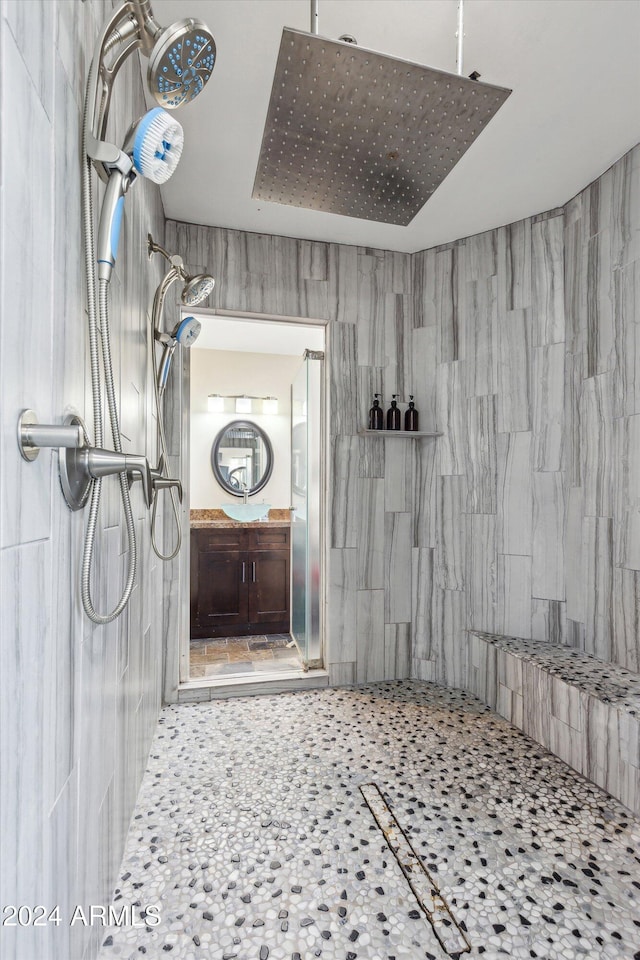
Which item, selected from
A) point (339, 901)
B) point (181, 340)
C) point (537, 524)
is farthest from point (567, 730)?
point (181, 340)

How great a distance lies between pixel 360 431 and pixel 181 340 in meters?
1.08

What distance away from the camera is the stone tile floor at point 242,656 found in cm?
316

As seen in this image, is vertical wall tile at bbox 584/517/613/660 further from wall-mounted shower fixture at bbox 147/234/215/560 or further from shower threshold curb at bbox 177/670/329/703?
wall-mounted shower fixture at bbox 147/234/215/560

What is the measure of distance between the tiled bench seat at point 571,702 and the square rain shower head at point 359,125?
193 centimetres

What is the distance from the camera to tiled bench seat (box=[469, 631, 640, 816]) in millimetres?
1797

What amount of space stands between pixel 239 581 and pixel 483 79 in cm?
349

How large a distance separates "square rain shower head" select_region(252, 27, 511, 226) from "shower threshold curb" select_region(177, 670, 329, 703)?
2298 millimetres

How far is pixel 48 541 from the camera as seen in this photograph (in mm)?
865

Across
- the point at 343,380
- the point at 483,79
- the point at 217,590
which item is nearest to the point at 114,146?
the point at 483,79

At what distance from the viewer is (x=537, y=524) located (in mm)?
2602

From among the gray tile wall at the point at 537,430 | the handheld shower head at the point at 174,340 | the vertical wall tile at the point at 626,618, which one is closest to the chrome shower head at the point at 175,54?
the handheld shower head at the point at 174,340

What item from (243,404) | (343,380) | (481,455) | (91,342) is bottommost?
(481,455)

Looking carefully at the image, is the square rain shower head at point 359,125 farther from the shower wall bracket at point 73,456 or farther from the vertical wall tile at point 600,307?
the vertical wall tile at point 600,307

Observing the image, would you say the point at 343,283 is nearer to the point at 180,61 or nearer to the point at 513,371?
the point at 513,371
